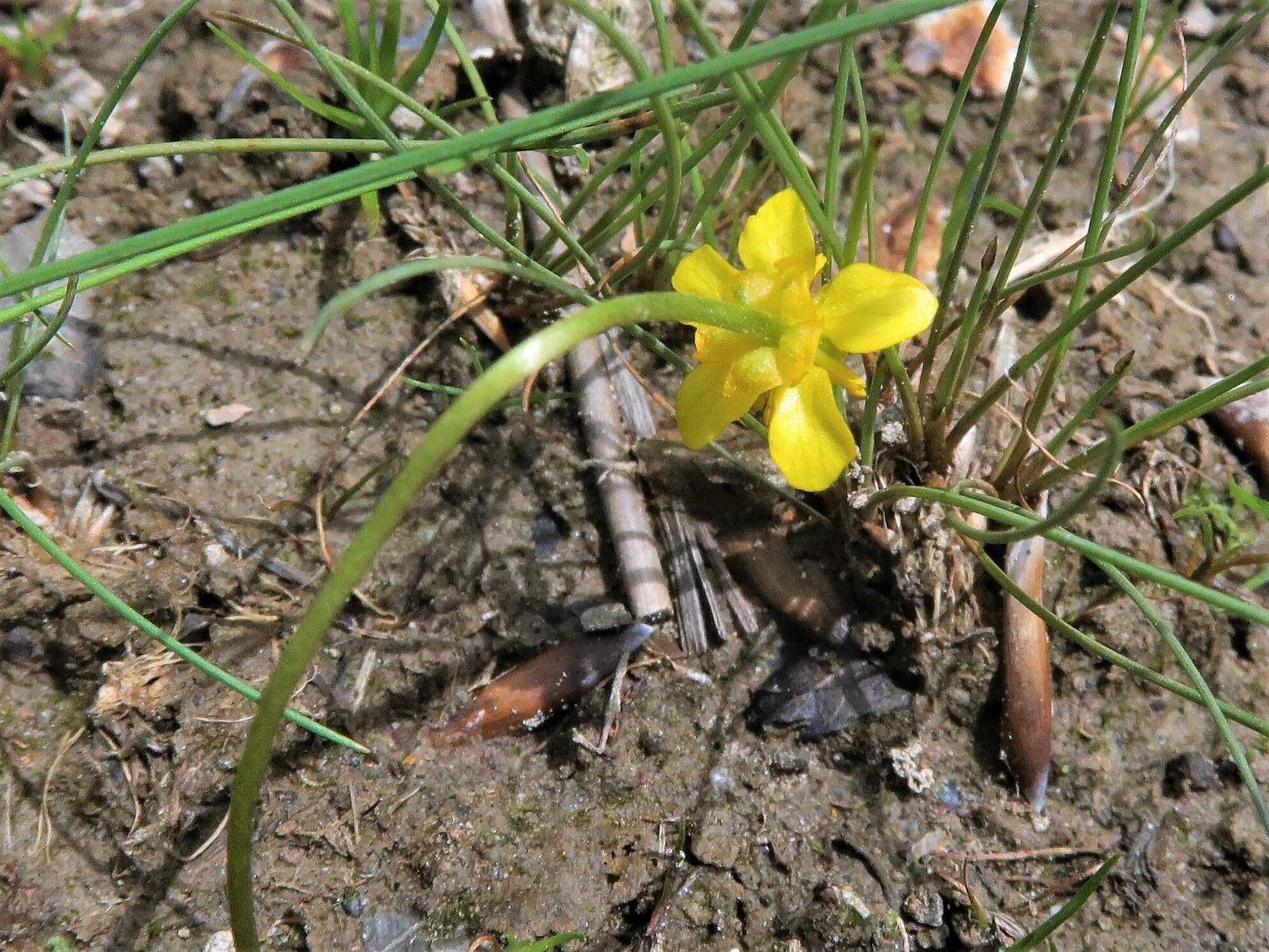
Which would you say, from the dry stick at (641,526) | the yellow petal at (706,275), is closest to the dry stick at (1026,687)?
the dry stick at (641,526)

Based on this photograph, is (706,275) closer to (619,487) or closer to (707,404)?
(707,404)

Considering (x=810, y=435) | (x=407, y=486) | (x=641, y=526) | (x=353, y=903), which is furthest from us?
(x=641, y=526)

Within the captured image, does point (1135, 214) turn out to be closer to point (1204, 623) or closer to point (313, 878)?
point (1204, 623)

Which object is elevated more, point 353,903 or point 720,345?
point 720,345

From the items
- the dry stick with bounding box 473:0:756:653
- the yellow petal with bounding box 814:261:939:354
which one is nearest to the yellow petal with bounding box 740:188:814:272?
the yellow petal with bounding box 814:261:939:354

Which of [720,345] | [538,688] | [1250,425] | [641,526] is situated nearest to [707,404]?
[720,345]

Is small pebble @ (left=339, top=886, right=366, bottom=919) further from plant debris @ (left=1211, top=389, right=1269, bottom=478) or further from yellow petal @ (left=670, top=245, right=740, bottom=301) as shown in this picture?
plant debris @ (left=1211, top=389, right=1269, bottom=478)

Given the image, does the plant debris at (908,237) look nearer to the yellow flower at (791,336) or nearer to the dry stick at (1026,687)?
the dry stick at (1026,687)
